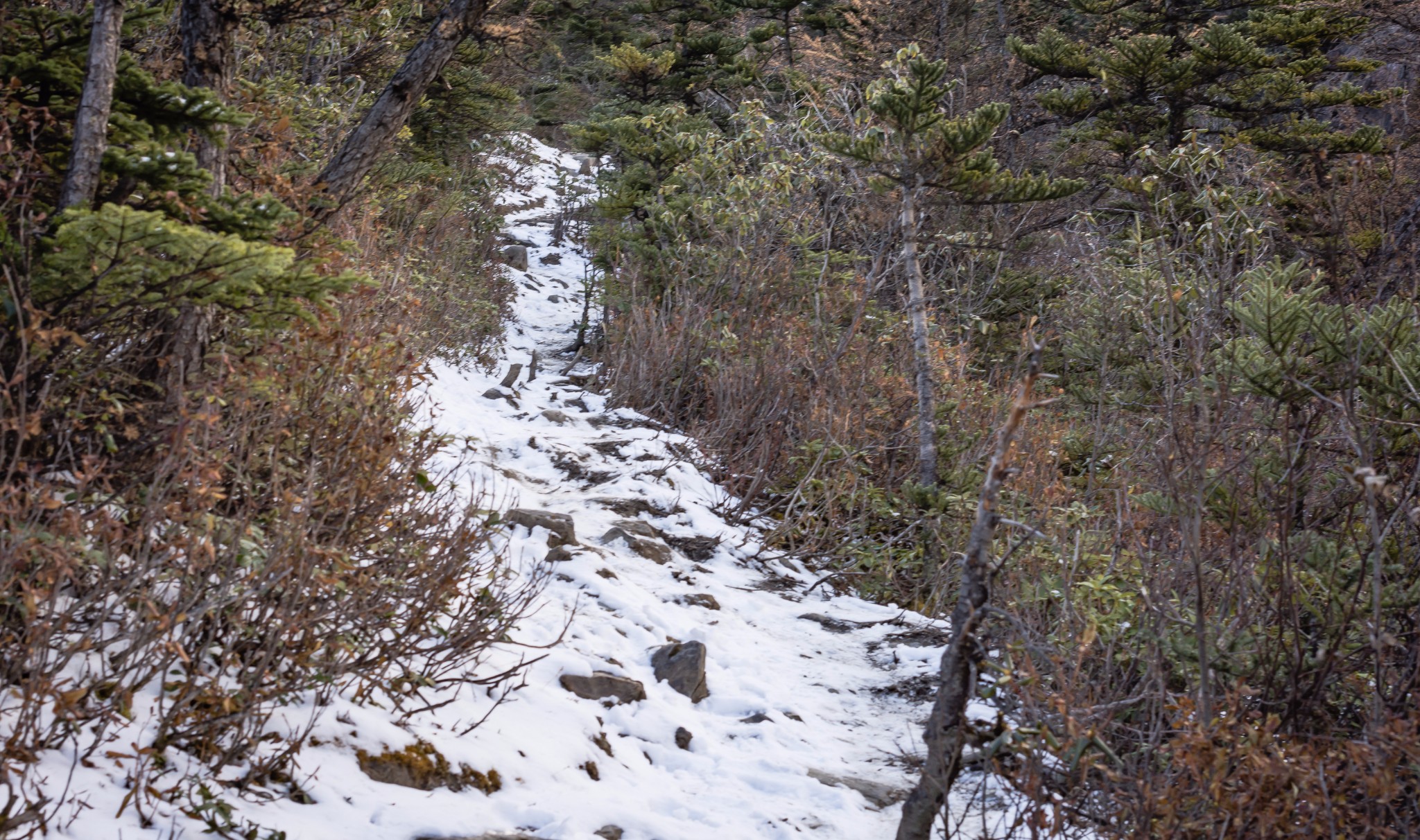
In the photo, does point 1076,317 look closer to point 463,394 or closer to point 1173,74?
point 1173,74

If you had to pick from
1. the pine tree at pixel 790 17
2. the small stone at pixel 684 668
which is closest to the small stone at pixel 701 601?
the small stone at pixel 684 668

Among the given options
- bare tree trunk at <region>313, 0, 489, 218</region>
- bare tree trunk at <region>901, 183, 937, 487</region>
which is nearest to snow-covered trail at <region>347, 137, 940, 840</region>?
bare tree trunk at <region>901, 183, 937, 487</region>

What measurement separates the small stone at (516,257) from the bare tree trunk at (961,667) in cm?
Result: 1279

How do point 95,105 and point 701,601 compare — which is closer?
point 95,105

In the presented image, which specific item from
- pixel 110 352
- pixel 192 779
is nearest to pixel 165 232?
pixel 110 352

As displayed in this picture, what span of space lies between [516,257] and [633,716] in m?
12.1

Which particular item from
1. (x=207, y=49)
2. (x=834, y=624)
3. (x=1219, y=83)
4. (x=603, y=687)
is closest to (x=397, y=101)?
(x=207, y=49)

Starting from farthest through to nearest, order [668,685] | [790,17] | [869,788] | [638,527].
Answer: [790,17]
[638,527]
[668,685]
[869,788]

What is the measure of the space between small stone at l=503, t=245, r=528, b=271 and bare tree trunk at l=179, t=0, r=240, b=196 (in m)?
11.3

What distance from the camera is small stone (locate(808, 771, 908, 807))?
3.39 meters

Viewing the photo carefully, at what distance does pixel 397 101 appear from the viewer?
3.75 m

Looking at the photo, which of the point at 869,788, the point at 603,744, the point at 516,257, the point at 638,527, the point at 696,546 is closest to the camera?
the point at 603,744

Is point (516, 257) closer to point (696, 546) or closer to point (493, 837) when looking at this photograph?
point (696, 546)

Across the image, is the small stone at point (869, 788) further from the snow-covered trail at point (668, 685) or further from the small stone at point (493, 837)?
the small stone at point (493, 837)
